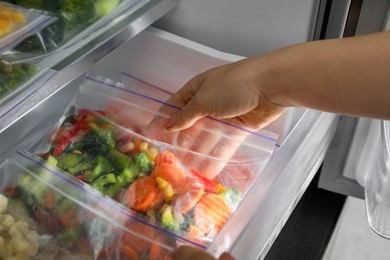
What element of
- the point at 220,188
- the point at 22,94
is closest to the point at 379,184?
the point at 220,188

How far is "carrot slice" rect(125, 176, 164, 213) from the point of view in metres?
0.89

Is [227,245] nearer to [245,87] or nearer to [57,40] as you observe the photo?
[245,87]

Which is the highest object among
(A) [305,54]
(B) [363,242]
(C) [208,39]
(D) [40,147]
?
(A) [305,54]

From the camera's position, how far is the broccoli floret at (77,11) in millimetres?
856

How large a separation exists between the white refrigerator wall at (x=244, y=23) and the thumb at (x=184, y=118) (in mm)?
235

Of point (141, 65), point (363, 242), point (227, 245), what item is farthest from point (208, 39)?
point (363, 242)

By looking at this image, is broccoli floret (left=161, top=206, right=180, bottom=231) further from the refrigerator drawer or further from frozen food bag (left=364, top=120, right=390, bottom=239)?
frozen food bag (left=364, top=120, right=390, bottom=239)

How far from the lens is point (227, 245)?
0.79 meters

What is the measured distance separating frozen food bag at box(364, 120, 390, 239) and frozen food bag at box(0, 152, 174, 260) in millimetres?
552

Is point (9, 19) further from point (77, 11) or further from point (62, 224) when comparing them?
point (62, 224)

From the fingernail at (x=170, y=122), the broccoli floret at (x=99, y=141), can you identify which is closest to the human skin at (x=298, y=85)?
the fingernail at (x=170, y=122)

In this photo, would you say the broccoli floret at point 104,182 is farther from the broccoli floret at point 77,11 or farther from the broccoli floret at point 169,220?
the broccoli floret at point 77,11

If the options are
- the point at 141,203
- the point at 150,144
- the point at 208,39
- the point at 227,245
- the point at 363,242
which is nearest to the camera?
the point at 227,245

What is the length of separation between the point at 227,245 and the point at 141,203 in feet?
0.59
